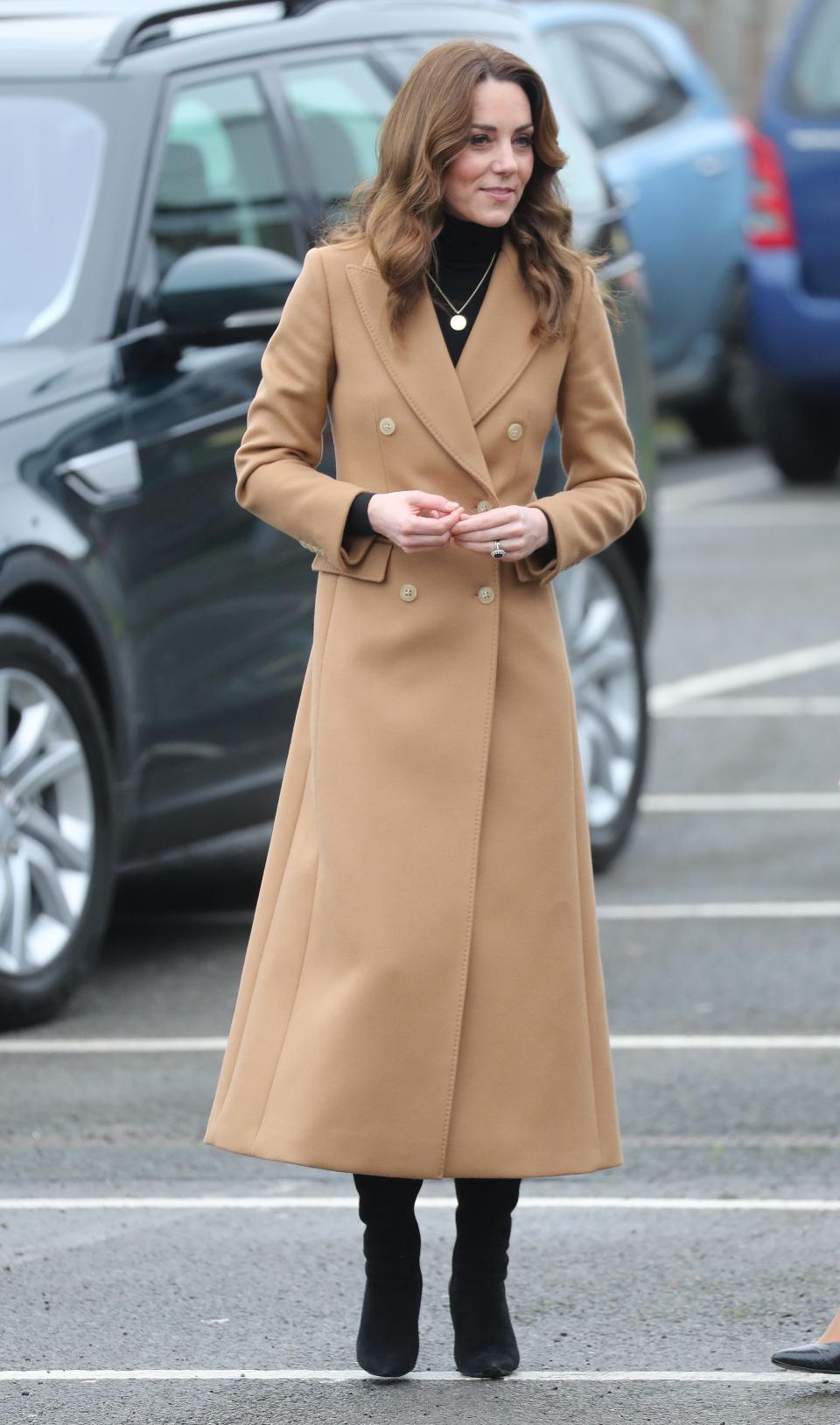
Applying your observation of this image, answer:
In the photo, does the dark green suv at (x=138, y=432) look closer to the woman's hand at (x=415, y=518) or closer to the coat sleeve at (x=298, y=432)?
the coat sleeve at (x=298, y=432)

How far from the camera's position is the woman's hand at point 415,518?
3.91m

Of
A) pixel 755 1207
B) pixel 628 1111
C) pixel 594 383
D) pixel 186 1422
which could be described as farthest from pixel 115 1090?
pixel 594 383

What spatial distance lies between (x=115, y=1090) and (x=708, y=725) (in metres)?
4.23

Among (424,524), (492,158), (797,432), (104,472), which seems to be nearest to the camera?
(424,524)

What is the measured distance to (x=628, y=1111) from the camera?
569 cm

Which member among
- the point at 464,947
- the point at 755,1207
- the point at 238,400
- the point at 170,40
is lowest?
the point at 755,1207

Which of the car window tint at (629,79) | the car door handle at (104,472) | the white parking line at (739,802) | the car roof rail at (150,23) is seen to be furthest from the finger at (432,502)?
the car window tint at (629,79)

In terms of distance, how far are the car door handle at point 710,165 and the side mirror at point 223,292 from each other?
8.92m

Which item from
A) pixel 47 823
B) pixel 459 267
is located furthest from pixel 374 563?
pixel 47 823

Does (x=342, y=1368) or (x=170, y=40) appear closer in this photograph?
(x=342, y=1368)

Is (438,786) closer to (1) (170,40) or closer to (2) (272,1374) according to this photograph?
(2) (272,1374)

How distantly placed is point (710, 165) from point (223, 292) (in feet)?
30.5

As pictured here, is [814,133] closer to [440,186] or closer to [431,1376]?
[440,186]

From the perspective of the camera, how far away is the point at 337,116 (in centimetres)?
732
